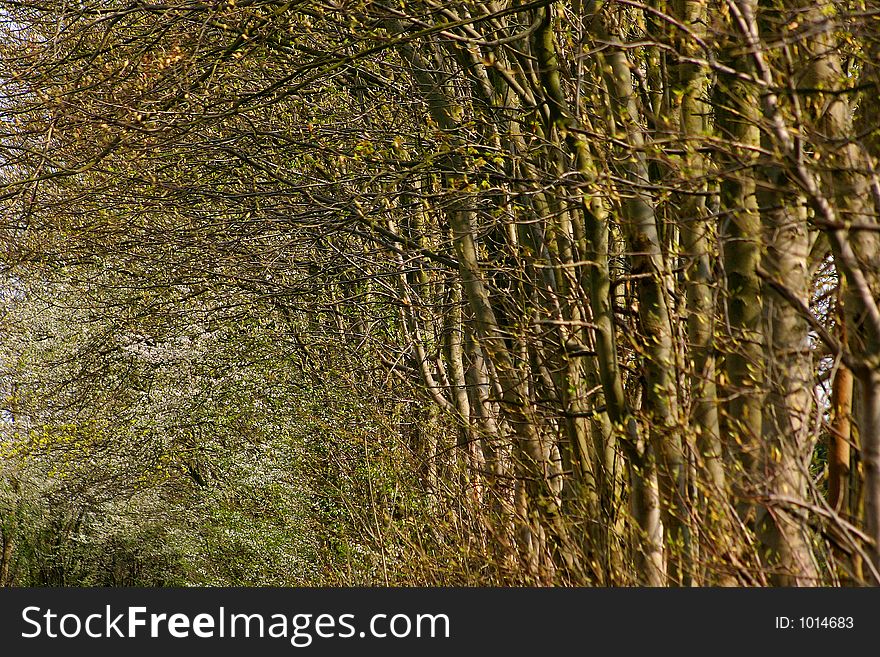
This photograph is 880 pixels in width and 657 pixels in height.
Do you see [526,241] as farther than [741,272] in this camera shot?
Yes

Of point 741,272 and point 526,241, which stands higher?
point 526,241

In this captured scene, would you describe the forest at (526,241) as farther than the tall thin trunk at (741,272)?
No

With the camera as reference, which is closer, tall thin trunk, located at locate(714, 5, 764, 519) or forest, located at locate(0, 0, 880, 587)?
forest, located at locate(0, 0, 880, 587)

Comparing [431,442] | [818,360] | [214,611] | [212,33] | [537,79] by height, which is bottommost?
[214,611]

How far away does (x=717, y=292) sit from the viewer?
5.83 metres

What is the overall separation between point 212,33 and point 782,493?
605cm

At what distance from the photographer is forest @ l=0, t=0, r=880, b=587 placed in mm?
4892

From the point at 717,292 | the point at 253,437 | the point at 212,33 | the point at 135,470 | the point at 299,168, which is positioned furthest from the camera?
the point at 135,470

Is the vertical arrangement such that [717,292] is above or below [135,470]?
below

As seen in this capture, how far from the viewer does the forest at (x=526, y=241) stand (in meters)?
4.89

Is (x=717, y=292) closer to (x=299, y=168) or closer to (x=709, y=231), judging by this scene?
(x=709, y=231)

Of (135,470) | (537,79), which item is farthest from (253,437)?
(537,79)

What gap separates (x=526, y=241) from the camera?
920 centimetres

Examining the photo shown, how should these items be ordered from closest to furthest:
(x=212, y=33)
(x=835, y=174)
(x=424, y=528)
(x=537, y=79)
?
(x=835, y=174), (x=537, y=79), (x=212, y=33), (x=424, y=528)
